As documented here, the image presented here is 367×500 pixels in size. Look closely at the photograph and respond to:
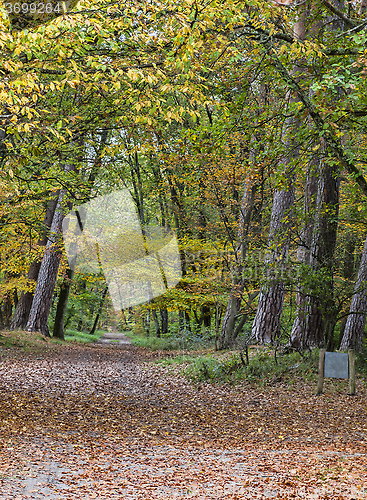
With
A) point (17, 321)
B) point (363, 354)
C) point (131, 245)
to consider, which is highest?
point (131, 245)

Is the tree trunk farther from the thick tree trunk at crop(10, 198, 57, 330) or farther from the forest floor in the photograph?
the forest floor

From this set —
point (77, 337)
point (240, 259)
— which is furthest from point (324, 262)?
point (77, 337)

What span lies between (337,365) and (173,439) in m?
3.73

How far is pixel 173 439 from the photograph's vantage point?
18.6 ft

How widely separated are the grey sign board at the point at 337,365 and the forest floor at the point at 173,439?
468 millimetres

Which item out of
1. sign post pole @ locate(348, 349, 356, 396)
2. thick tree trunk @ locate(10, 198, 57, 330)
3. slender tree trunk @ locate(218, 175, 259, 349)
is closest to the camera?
sign post pole @ locate(348, 349, 356, 396)

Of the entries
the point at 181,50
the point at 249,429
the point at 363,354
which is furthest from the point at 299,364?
the point at 181,50

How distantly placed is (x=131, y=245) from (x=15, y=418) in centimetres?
1381

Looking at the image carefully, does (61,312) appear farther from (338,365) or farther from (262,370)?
(338,365)

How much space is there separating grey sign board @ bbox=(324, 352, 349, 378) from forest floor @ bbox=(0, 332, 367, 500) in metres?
0.47

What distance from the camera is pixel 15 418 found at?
6.10 metres

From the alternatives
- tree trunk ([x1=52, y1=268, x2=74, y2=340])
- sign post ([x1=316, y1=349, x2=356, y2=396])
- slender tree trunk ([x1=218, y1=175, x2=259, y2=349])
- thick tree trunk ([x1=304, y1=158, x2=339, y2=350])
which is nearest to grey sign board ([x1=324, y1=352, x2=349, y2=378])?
sign post ([x1=316, y1=349, x2=356, y2=396])

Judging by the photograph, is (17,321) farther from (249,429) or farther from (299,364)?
(249,429)

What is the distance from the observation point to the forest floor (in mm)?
3746
